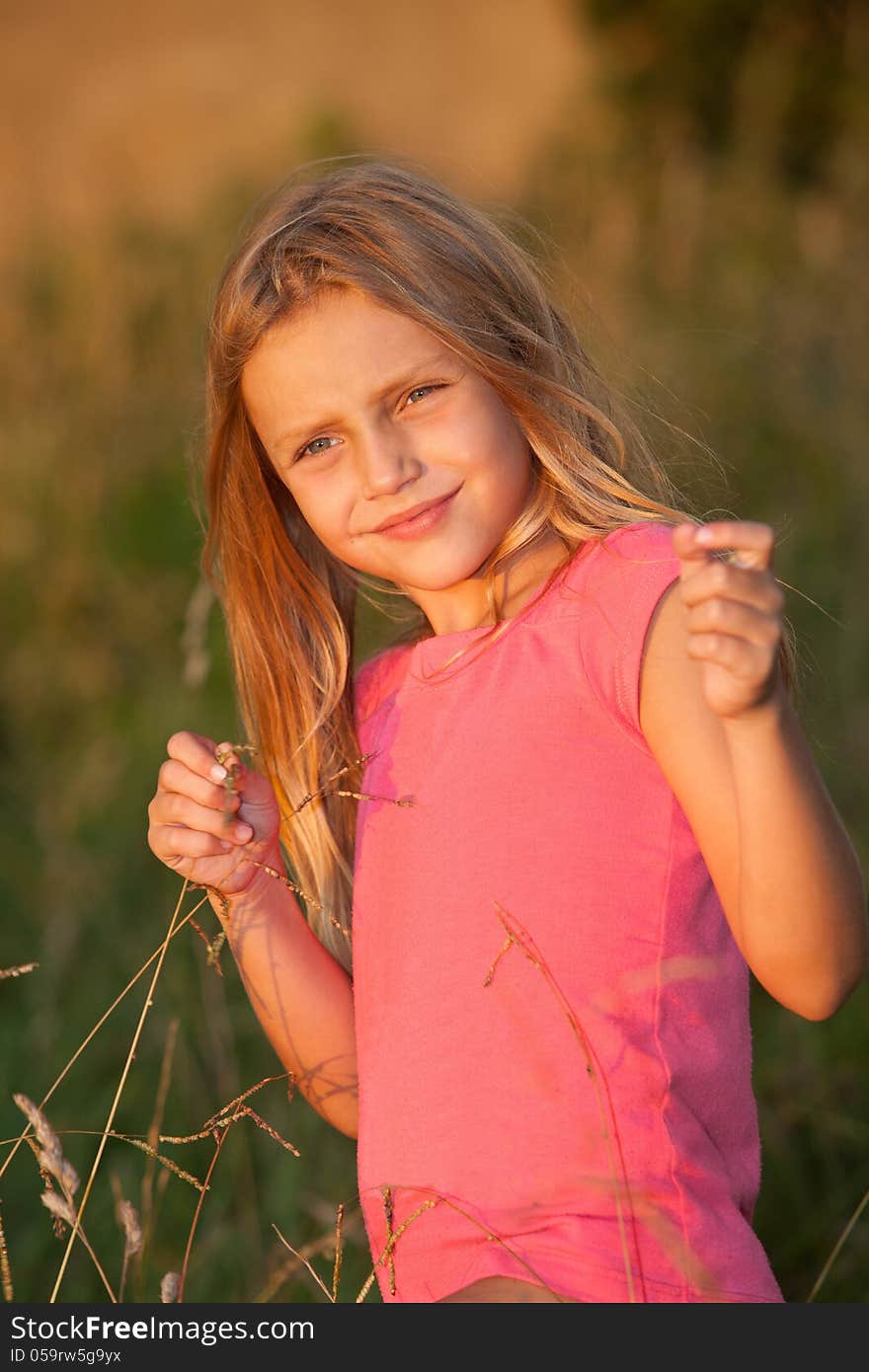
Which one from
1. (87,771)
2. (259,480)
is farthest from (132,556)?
(259,480)

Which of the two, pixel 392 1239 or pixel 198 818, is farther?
pixel 198 818

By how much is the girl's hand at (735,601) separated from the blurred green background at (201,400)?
2.00ft

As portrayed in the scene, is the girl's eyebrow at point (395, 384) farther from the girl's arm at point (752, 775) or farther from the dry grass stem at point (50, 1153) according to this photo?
the dry grass stem at point (50, 1153)

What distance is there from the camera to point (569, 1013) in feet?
4.65

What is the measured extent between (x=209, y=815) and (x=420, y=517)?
0.41 meters

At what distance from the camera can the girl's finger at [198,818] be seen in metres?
1.65

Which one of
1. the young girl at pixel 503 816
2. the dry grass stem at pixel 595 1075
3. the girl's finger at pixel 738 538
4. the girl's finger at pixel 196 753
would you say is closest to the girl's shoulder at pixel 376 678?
the young girl at pixel 503 816

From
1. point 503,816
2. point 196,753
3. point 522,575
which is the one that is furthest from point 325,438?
point 503,816

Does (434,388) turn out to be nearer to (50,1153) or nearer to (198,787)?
(198,787)

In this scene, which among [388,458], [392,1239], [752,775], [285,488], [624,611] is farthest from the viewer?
[285,488]

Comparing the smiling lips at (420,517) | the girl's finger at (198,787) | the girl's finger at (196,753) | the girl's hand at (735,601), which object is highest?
the girl's hand at (735,601)

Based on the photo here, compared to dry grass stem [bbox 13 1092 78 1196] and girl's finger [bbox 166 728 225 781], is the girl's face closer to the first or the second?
girl's finger [bbox 166 728 225 781]

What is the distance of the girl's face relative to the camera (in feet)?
5.38

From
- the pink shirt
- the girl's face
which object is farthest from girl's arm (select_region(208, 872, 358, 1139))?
the girl's face
